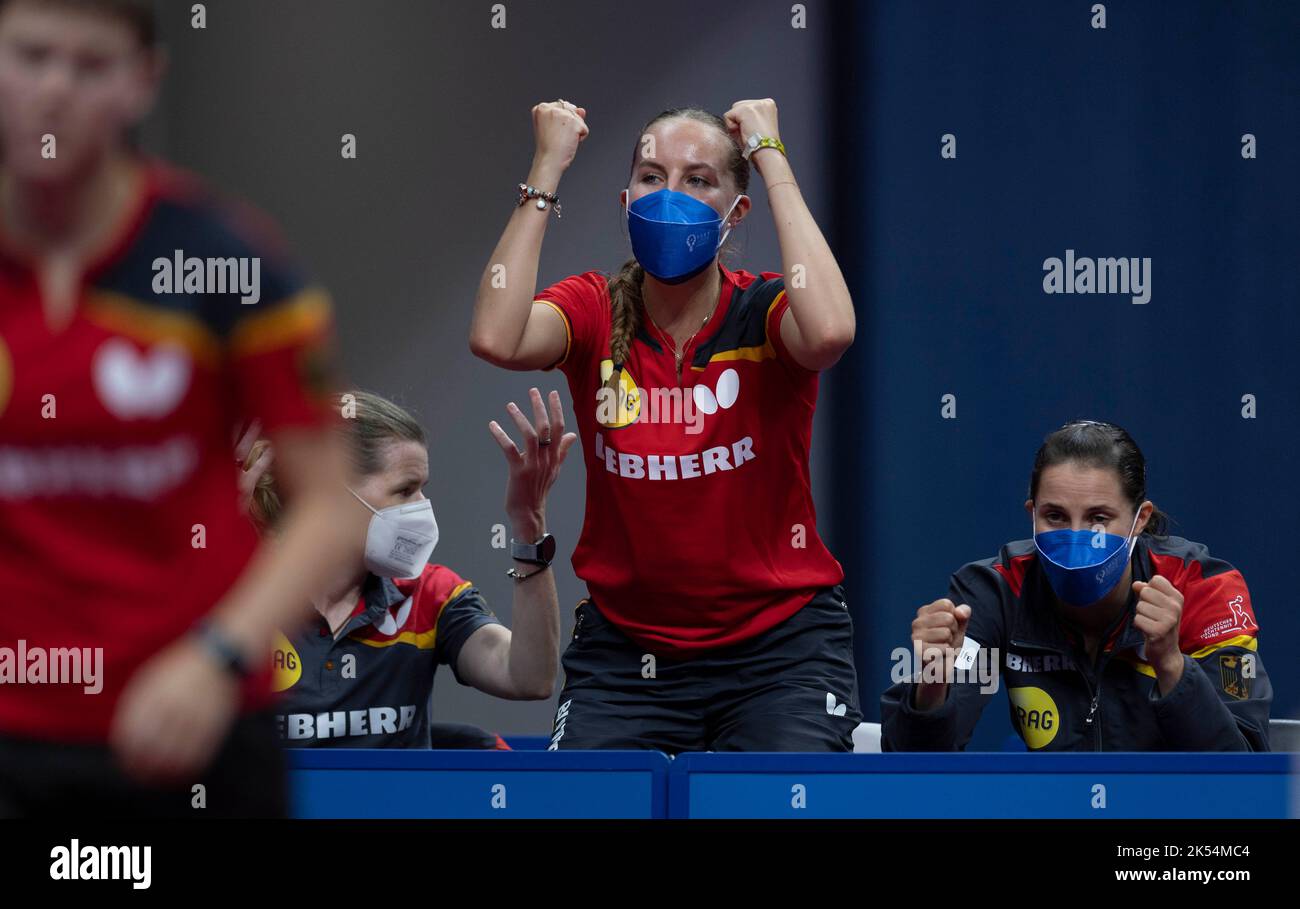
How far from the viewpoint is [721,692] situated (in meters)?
2.42

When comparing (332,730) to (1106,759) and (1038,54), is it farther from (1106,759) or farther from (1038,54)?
(1038,54)

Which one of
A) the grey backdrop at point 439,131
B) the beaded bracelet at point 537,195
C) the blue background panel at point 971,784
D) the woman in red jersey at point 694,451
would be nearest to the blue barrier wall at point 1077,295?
the grey backdrop at point 439,131

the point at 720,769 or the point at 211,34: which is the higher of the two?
the point at 211,34

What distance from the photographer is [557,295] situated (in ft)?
8.49

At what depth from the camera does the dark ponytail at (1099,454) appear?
2.66 m

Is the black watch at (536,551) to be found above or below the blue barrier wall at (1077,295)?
below

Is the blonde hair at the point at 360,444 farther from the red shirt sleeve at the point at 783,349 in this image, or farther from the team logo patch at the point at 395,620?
the red shirt sleeve at the point at 783,349

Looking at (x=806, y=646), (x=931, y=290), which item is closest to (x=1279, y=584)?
(x=931, y=290)

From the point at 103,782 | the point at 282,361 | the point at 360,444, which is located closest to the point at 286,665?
the point at 360,444

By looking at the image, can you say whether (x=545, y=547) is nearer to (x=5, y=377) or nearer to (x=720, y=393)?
(x=720, y=393)

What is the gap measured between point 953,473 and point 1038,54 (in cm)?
139

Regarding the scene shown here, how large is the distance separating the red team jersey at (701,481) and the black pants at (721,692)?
0.12ft
